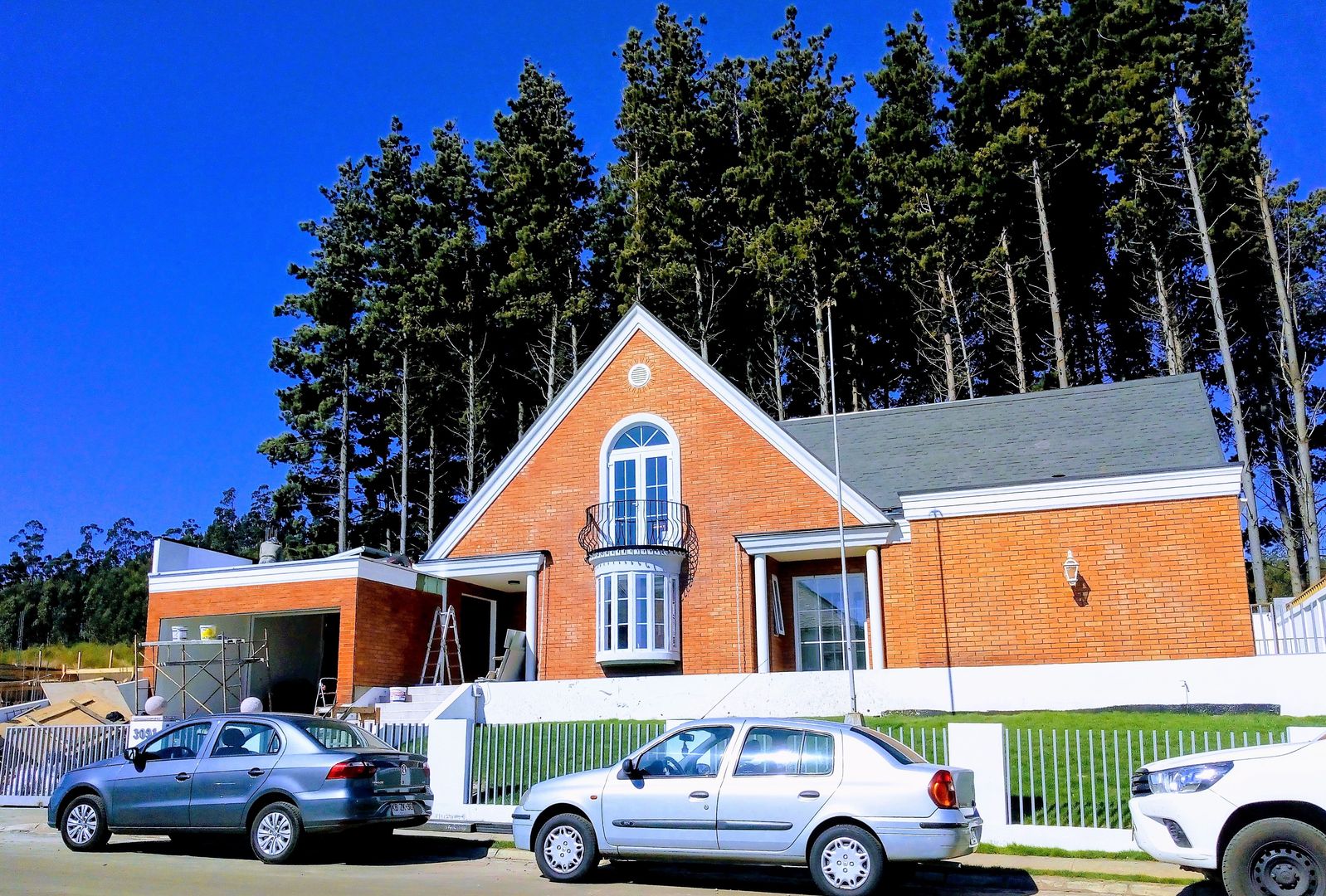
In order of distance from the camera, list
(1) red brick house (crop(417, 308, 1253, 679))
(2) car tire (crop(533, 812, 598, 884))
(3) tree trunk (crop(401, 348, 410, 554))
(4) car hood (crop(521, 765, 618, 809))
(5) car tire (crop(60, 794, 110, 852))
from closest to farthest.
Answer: (2) car tire (crop(533, 812, 598, 884)), (4) car hood (crop(521, 765, 618, 809)), (5) car tire (crop(60, 794, 110, 852)), (1) red brick house (crop(417, 308, 1253, 679)), (3) tree trunk (crop(401, 348, 410, 554))

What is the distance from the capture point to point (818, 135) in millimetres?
40281

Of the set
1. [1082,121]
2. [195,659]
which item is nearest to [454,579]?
[195,659]

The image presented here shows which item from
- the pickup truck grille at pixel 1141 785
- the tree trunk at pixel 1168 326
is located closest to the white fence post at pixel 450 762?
the pickup truck grille at pixel 1141 785

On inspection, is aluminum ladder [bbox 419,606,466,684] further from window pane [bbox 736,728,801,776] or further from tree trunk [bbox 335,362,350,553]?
tree trunk [bbox 335,362,350,553]

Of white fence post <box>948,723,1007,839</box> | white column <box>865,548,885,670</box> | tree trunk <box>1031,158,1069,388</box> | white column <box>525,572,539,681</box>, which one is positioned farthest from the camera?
tree trunk <box>1031,158,1069,388</box>

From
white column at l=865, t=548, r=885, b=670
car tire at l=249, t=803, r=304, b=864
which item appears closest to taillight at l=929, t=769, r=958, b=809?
car tire at l=249, t=803, r=304, b=864

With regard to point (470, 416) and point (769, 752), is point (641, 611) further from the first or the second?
point (470, 416)

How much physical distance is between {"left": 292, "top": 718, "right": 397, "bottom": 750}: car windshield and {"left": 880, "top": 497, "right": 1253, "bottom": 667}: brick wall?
10.7m

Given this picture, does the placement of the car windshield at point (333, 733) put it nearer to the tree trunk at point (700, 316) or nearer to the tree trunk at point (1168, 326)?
the tree trunk at point (700, 316)

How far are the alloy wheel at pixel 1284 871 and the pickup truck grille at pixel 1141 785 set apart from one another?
0.91 metres

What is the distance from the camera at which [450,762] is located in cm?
1405

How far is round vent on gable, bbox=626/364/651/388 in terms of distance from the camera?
80.3ft

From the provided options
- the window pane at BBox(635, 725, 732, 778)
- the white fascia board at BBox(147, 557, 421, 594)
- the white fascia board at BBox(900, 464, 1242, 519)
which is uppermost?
the white fascia board at BBox(900, 464, 1242, 519)

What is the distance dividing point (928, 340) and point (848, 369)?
11.2ft
